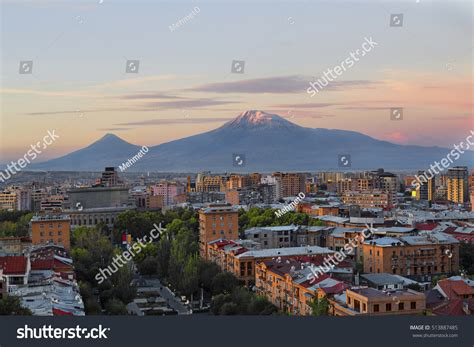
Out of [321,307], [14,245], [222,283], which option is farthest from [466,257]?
[14,245]

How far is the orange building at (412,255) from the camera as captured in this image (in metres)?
8.93

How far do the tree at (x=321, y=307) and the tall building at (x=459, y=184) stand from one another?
1984 centimetres

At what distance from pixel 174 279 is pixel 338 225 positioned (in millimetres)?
5624

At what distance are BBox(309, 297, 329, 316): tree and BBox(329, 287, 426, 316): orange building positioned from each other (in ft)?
0.30

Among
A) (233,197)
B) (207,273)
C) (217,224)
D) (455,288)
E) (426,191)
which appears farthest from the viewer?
(426,191)

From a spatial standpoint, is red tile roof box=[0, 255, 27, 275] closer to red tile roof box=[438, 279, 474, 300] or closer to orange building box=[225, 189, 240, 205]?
red tile roof box=[438, 279, 474, 300]

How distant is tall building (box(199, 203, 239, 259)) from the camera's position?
11.0 metres

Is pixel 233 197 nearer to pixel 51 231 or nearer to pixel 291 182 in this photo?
pixel 291 182

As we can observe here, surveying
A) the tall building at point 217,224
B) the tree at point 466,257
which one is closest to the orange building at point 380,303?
the tree at point 466,257

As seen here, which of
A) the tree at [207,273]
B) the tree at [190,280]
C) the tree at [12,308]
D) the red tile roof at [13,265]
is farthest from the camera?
the tree at [207,273]

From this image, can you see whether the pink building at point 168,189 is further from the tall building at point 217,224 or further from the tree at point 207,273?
the tree at point 207,273

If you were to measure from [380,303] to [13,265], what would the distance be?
3.38 metres

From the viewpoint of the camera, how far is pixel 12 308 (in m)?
4.45

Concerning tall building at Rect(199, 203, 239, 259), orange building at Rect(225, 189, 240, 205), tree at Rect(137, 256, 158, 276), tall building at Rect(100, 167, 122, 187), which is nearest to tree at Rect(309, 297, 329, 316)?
tree at Rect(137, 256, 158, 276)
